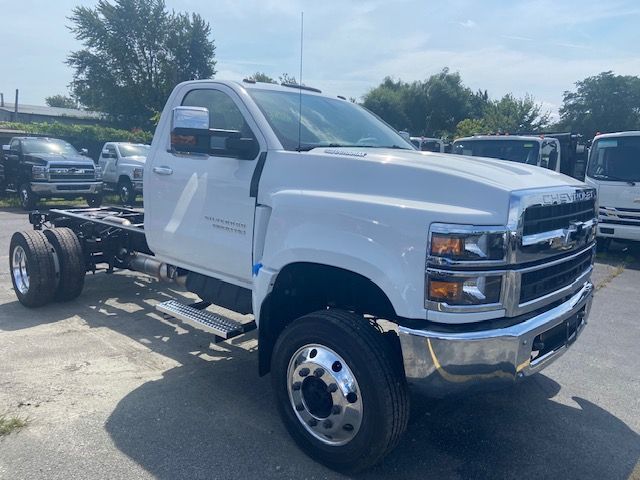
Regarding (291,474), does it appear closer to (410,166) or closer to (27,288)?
(410,166)

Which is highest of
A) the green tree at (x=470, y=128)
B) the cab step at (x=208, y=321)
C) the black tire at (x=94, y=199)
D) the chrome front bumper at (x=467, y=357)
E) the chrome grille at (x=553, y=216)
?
the green tree at (x=470, y=128)

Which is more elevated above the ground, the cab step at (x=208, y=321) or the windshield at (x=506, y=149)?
the windshield at (x=506, y=149)

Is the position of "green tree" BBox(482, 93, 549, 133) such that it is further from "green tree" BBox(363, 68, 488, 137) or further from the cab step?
the cab step

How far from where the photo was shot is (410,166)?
3148 mm

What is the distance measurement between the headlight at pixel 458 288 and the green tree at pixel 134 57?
4333 centimetres

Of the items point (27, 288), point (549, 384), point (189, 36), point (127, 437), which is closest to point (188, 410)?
point (127, 437)

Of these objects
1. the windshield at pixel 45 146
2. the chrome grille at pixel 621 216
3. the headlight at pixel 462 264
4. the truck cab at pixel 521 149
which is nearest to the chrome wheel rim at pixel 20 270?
the headlight at pixel 462 264

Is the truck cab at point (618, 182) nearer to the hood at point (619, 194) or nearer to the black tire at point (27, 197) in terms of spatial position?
the hood at point (619, 194)

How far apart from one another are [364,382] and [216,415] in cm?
138

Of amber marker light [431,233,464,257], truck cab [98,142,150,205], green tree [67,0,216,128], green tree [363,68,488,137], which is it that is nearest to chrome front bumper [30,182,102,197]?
truck cab [98,142,150,205]

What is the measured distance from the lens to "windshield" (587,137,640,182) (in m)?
10.7

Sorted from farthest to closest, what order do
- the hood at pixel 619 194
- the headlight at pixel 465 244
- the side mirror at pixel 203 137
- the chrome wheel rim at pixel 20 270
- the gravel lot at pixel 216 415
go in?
the hood at pixel 619 194, the chrome wheel rim at pixel 20 270, the side mirror at pixel 203 137, the gravel lot at pixel 216 415, the headlight at pixel 465 244

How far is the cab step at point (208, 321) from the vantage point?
13.1ft

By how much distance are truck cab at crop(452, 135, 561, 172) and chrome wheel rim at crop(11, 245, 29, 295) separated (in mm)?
8498
